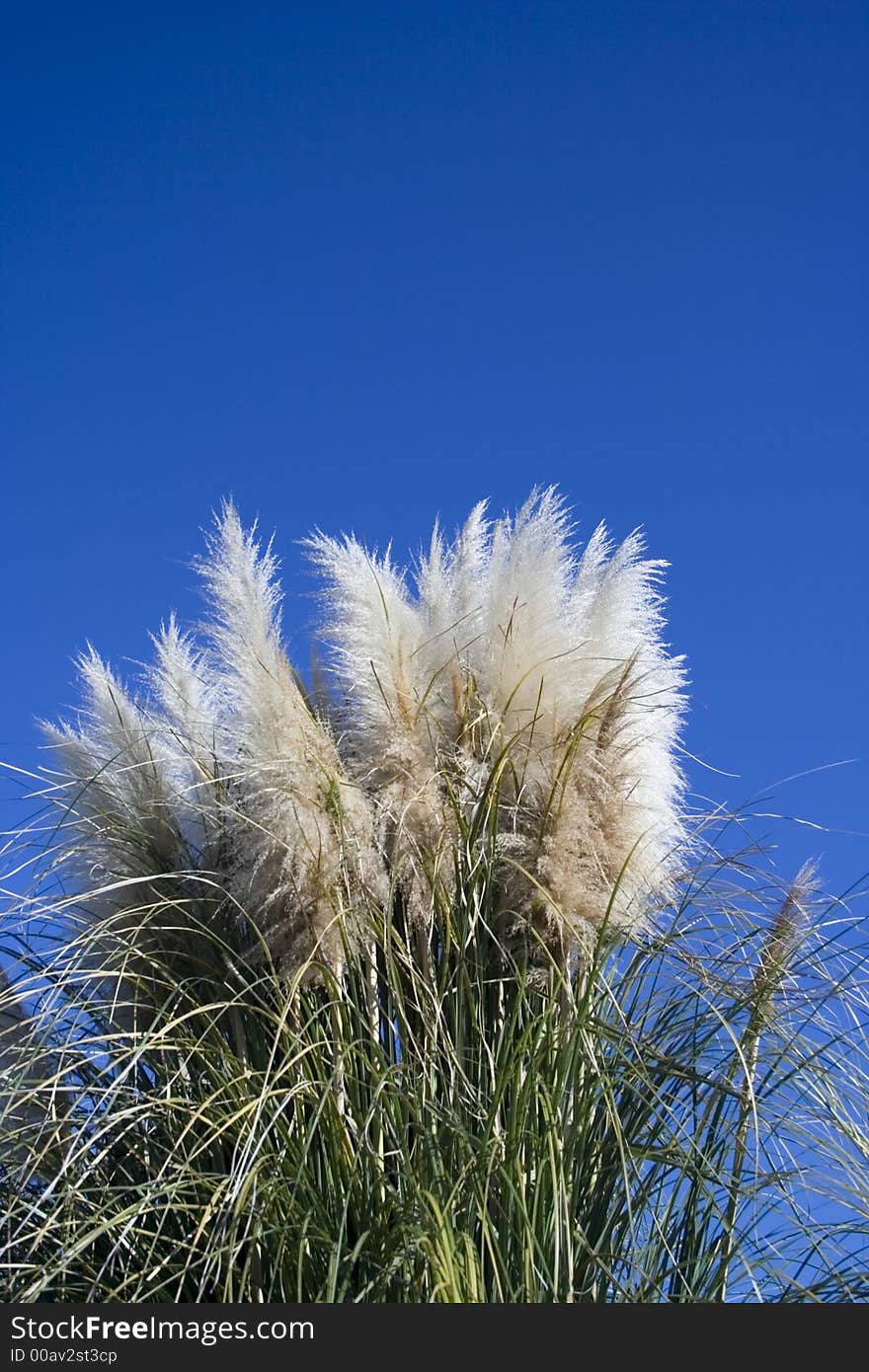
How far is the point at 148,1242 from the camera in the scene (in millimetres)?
2695

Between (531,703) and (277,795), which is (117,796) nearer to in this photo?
(277,795)

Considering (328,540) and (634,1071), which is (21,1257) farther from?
(328,540)

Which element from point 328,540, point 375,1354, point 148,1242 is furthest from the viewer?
point 328,540

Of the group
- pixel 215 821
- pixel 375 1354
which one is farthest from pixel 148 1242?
pixel 215 821

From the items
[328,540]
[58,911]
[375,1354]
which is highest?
[328,540]

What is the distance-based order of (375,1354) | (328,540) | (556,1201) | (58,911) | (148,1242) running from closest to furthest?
(375,1354) < (556,1201) < (148,1242) < (58,911) < (328,540)

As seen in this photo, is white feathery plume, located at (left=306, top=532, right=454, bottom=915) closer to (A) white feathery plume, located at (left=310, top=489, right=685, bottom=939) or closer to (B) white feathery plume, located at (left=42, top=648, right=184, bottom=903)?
(A) white feathery plume, located at (left=310, top=489, right=685, bottom=939)

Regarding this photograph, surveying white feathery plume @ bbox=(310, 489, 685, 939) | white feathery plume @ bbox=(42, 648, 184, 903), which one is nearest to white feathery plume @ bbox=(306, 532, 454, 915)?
white feathery plume @ bbox=(310, 489, 685, 939)

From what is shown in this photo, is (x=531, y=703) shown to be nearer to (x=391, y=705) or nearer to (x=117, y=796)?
(x=391, y=705)

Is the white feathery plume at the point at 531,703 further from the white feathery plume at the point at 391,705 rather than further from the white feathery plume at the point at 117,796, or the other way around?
the white feathery plume at the point at 117,796

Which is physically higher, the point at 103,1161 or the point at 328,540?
the point at 328,540

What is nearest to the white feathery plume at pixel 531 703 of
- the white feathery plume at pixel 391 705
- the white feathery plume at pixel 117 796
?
the white feathery plume at pixel 391 705

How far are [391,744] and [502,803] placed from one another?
0.98ft

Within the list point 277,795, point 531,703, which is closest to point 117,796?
point 277,795
